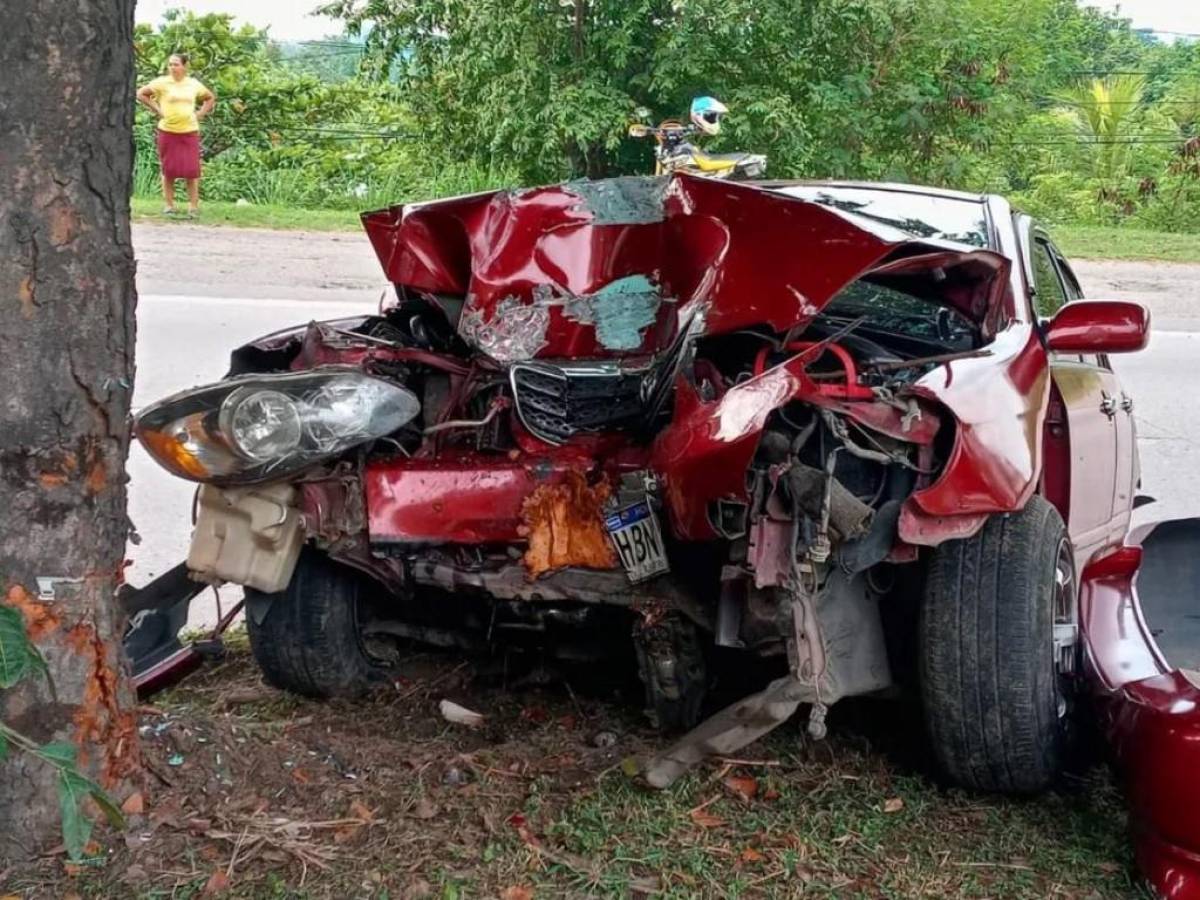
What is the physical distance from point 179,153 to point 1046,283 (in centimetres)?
1206

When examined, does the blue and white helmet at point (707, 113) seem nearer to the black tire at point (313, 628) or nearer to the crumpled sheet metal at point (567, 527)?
the black tire at point (313, 628)

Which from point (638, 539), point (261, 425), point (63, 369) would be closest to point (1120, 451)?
point (638, 539)

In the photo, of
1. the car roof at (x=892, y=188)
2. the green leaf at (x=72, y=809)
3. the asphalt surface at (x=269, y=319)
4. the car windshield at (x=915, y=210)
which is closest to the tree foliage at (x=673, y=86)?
the asphalt surface at (x=269, y=319)

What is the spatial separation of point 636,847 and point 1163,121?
20.9 meters

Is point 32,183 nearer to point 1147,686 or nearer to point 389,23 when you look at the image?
point 1147,686

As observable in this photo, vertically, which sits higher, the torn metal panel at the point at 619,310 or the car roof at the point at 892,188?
the car roof at the point at 892,188

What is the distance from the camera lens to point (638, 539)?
3336 mm

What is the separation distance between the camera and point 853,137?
1308cm

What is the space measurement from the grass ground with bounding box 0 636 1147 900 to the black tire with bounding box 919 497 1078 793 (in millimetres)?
224

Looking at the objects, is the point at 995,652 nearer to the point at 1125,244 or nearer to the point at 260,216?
the point at 260,216

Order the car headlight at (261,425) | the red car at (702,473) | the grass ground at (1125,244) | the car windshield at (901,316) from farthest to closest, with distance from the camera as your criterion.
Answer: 1. the grass ground at (1125,244)
2. the car windshield at (901,316)
3. the car headlight at (261,425)
4. the red car at (702,473)

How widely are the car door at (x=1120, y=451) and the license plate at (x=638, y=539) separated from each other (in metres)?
2.06

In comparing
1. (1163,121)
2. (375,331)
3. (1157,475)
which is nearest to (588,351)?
(375,331)

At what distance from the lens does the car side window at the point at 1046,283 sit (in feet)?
14.2
